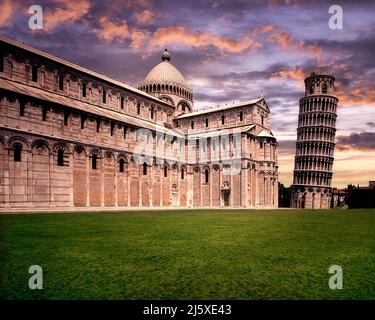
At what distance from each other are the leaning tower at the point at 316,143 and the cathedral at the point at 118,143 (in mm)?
23145

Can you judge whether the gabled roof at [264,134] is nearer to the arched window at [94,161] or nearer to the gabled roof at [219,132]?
the gabled roof at [219,132]

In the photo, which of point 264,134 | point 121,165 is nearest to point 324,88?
point 264,134

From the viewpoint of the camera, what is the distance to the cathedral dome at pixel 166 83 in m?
54.4

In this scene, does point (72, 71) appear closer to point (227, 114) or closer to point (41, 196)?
point (41, 196)

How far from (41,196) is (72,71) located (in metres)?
16.1

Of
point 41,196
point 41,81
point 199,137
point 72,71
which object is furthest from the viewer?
point 199,137

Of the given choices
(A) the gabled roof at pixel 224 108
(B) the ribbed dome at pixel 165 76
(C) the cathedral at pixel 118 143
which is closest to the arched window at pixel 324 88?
(C) the cathedral at pixel 118 143

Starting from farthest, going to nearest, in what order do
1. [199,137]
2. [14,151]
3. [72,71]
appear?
→ [199,137] < [72,71] < [14,151]

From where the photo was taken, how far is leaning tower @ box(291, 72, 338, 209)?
221 ft

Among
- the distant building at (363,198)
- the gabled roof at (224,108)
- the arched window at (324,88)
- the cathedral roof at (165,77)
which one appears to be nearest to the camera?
the distant building at (363,198)

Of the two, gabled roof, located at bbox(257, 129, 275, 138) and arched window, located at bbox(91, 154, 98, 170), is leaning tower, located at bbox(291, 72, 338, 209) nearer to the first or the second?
gabled roof, located at bbox(257, 129, 275, 138)
